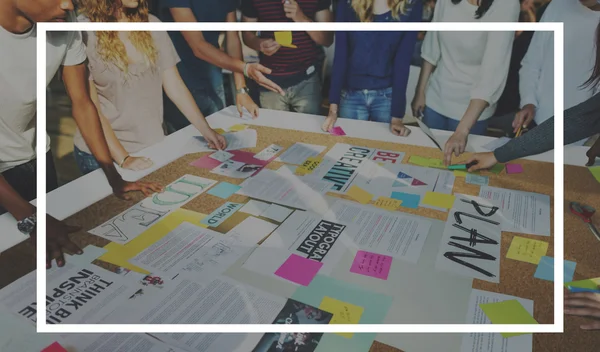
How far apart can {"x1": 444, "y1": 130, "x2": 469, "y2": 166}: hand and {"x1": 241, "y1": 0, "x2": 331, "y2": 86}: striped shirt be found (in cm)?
75

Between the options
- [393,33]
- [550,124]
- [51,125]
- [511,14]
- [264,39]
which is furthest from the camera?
[264,39]

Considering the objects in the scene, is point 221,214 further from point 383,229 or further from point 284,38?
point 284,38

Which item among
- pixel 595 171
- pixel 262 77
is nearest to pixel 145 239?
pixel 262 77

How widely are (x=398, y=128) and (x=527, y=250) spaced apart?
0.75 meters

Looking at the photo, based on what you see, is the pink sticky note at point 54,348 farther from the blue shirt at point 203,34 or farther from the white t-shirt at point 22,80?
the blue shirt at point 203,34

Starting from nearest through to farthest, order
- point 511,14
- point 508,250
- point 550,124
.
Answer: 1. point 508,250
2. point 550,124
3. point 511,14

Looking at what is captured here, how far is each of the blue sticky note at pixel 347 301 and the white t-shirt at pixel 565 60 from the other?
114 cm

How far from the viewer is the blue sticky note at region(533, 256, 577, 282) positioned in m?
0.92

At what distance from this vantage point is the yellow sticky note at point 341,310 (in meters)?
0.82

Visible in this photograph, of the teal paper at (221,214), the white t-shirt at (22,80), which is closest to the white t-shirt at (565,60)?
the teal paper at (221,214)

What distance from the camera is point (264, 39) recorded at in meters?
1.84

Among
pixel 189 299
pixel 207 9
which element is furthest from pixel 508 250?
pixel 207 9

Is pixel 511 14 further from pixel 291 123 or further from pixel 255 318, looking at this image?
pixel 255 318

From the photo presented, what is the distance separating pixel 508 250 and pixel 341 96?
1062 millimetres
